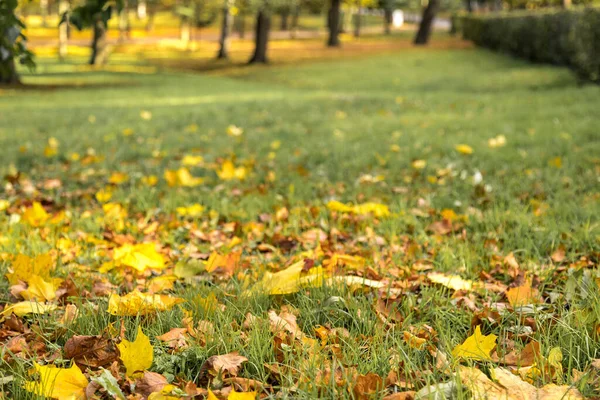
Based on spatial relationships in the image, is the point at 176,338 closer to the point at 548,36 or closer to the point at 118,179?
the point at 118,179

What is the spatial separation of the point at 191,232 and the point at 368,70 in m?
20.0

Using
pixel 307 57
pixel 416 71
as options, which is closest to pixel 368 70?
pixel 416 71

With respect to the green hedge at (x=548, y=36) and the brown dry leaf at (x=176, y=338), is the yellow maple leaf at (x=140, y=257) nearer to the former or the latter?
the brown dry leaf at (x=176, y=338)

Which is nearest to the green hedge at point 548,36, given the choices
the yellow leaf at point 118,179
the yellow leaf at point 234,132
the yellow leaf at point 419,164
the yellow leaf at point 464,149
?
the yellow leaf at point 464,149

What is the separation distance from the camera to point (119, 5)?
2.64 meters

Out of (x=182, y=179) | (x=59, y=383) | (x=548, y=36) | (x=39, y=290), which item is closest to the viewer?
(x=59, y=383)

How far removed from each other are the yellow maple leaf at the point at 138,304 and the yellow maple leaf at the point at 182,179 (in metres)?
2.14

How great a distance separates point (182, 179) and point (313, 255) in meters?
1.83

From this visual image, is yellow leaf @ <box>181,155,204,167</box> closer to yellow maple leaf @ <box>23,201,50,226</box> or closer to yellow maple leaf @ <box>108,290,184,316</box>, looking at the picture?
yellow maple leaf @ <box>23,201,50,226</box>

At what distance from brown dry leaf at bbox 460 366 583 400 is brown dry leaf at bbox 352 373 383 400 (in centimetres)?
21

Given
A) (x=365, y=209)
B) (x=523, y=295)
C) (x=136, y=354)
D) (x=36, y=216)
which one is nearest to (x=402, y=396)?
(x=136, y=354)

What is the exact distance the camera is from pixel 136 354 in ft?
4.98

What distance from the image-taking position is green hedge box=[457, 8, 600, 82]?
40.2 ft

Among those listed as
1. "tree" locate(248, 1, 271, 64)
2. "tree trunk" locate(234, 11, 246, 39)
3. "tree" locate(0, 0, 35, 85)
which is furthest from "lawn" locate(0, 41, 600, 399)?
"tree trunk" locate(234, 11, 246, 39)
